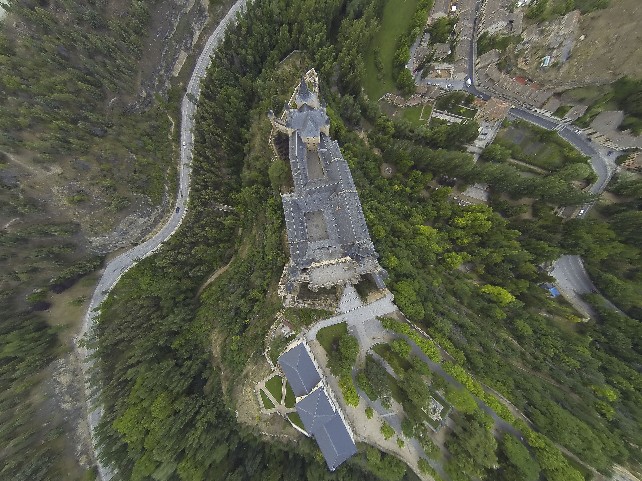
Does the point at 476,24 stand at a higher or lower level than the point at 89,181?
higher

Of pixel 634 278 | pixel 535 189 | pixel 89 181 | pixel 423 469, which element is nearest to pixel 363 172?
pixel 535 189

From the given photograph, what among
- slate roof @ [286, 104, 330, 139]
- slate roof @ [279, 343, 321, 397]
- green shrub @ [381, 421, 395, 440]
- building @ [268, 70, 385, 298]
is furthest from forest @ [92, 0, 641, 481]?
slate roof @ [286, 104, 330, 139]

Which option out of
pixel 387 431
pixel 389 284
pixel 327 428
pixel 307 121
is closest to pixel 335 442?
pixel 327 428

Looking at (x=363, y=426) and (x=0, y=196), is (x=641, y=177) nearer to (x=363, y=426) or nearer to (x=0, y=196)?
(x=363, y=426)

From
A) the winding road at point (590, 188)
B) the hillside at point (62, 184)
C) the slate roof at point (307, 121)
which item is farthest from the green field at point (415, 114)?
the hillside at point (62, 184)

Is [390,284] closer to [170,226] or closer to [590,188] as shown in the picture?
[170,226]

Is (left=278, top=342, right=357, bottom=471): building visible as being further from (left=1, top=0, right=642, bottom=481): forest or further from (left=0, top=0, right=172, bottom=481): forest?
(left=0, top=0, right=172, bottom=481): forest

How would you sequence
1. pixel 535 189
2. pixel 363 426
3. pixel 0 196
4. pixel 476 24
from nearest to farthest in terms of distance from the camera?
1. pixel 363 426
2. pixel 0 196
3. pixel 535 189
4. pixel 476 24
